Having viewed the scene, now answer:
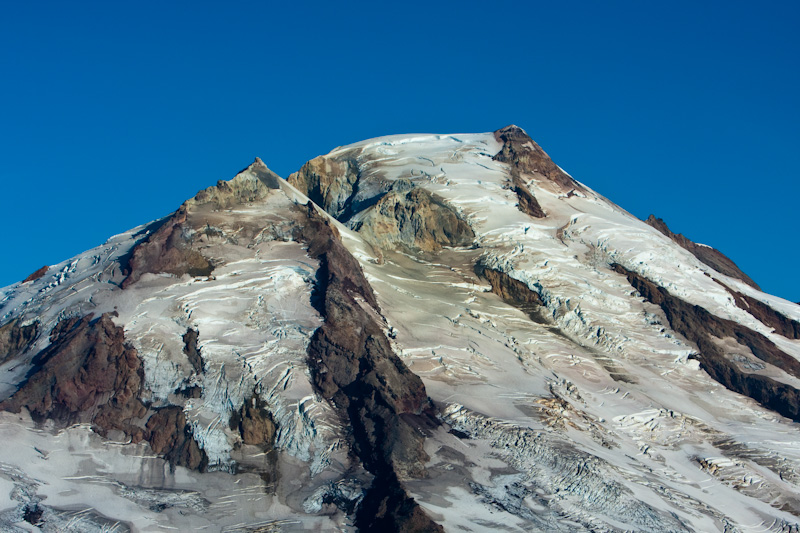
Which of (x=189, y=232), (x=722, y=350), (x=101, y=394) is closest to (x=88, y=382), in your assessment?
(x=101, y=394)

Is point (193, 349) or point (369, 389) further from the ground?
point (193, 349)

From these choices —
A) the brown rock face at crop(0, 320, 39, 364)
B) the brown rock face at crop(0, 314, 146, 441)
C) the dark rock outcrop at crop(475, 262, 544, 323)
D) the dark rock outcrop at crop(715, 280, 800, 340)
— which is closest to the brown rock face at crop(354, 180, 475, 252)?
the dark rock outcrop at crop(475, 262, 544, 323)

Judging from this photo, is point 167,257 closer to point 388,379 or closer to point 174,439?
point 174,439

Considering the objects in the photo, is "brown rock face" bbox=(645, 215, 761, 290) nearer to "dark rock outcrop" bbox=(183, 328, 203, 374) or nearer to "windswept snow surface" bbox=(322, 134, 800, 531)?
"windswept snow surface" bbox=(322, 134, 800, 531)

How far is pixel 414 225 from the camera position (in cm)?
12438

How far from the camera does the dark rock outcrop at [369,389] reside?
72.9 meters

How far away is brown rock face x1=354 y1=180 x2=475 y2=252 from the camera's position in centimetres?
12350

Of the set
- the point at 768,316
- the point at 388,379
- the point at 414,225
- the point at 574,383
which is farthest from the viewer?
the point at 414,225

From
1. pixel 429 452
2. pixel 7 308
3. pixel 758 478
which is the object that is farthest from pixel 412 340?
pixel 7 308

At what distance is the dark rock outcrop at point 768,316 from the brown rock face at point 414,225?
1351 inches

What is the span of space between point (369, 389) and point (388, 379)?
75.4 inches

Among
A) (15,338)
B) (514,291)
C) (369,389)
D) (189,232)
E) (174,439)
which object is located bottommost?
(174,439)

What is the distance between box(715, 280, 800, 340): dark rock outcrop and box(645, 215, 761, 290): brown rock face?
17.6 meters

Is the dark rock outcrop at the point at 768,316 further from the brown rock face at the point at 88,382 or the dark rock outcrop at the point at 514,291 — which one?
the brown rock face at the point at 88,382
